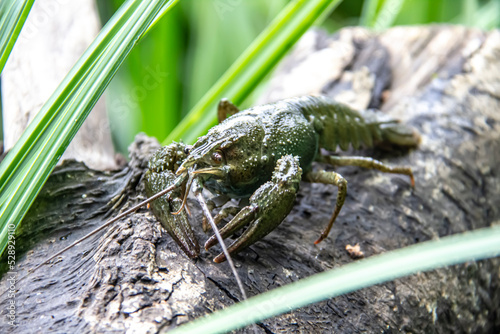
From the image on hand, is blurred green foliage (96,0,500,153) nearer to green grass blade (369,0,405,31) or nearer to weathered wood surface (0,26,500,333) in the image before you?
green grass blade (369,0,405,31)

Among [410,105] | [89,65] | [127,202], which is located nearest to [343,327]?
[127,202]

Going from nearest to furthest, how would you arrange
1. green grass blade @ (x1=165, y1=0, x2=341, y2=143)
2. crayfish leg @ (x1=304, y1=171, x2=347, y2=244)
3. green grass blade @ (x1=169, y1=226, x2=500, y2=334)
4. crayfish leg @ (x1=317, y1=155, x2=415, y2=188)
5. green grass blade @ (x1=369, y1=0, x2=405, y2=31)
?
green grass blade @ (x1=169, y1=226, x2=500, y2=334)
crayfish leg @ (x1=304, y1=171, x2=347, y2=244)
crayfish leg @ (x1=317, y1=155, x2=415, y2=188)
green grass blade @ (x1=165, y1=0, x2=341, y2=143)
green grass blade @ (x1=369, y1=0, x2=405, y2=31)

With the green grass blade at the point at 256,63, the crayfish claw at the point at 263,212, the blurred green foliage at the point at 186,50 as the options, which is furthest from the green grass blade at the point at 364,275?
the blurred green foliage at the point at 186,50

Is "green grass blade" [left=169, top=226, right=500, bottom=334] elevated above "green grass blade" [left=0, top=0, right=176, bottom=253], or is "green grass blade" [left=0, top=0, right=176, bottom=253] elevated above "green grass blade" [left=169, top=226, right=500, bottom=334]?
"green grass blade" [left=0, top=0, right=176, bottom=253]

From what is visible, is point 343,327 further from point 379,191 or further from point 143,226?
point 379,191

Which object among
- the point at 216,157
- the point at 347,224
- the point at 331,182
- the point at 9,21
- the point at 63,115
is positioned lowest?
the point at 347,224

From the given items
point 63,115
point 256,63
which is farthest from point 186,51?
point 63,115

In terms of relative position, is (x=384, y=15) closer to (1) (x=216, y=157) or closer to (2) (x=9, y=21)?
(1) (x=216, y=157)

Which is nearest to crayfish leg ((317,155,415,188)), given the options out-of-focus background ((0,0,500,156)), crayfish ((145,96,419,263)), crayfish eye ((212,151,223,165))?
crayfish ((145,96,419,263))
